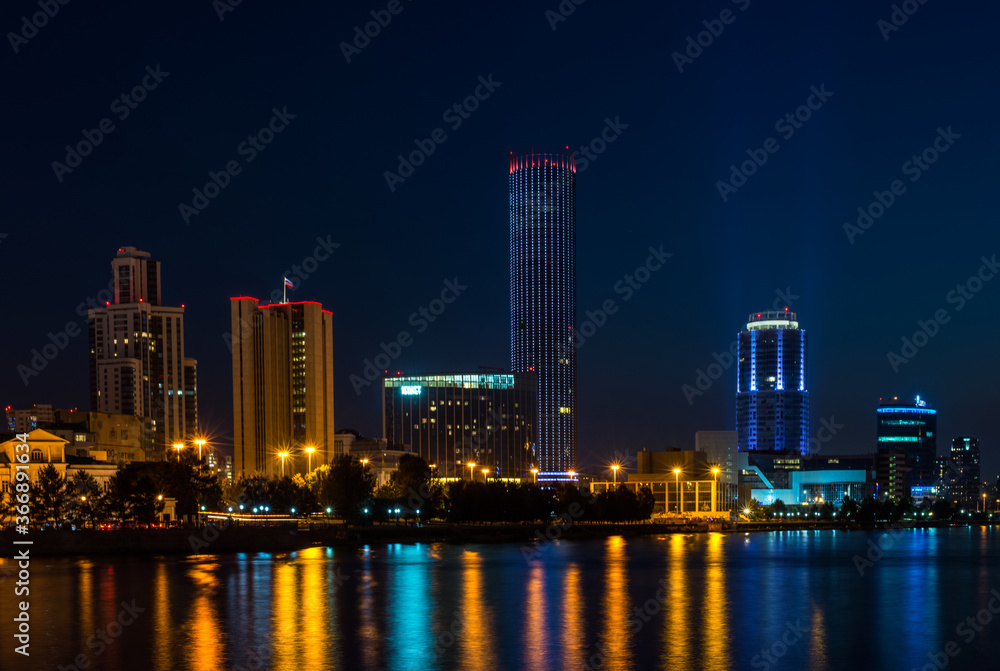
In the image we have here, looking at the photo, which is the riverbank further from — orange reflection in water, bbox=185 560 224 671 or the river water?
orange reflection in water, bbox=185 560 224 671

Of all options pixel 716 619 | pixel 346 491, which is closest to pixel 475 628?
pixel 716 619

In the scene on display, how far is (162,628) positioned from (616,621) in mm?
20702

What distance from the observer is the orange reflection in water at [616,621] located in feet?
131

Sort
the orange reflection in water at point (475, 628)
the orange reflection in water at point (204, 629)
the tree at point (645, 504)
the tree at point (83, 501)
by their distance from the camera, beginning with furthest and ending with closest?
the tree at point (645, 504)
the tree at point (83, 501)
the orange reflection in water at point (475, 628)
the orange reflection in water at point (204, 629)

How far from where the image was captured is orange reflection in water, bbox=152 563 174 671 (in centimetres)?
3891

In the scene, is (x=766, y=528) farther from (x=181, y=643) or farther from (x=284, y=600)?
(x=181, y=643)

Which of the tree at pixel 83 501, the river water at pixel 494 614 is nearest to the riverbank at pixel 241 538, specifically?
A: the river water at pixel 494 614

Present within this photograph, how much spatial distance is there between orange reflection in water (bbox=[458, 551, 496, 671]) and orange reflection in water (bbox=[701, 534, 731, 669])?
28.4 ft

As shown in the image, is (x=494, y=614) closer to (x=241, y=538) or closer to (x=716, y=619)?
(x=716, y=619)

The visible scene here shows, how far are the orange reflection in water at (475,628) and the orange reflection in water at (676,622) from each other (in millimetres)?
7014

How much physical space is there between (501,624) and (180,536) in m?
48.1

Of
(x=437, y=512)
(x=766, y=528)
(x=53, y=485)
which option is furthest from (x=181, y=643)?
(x=766, y=528)

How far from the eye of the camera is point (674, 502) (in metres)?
186

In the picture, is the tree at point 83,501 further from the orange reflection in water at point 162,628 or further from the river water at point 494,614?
the orange reflection in water at point 162,628
